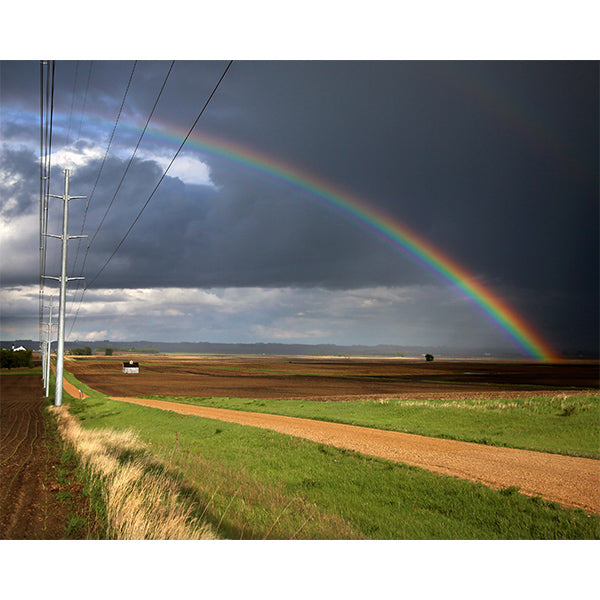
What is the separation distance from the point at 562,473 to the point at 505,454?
130 inches

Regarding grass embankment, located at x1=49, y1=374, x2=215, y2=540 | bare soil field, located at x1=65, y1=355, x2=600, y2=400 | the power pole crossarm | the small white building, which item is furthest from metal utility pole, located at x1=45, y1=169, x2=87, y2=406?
the small white building

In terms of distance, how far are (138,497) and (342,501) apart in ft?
17.8

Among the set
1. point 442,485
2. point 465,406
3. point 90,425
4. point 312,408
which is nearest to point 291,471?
point 442,485

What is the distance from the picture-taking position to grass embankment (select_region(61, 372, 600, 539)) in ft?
38.1

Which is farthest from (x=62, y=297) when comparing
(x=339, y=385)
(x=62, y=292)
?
(x=339, y=385)

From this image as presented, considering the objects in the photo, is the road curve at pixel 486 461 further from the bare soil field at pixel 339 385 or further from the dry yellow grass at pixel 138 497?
the bare soil field at pixel 339 385

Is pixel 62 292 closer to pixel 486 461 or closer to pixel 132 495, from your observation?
pixel 132 495

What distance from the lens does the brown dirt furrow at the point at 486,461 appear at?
14336 millimetres

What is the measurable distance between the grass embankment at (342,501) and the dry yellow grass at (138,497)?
0.64 meters

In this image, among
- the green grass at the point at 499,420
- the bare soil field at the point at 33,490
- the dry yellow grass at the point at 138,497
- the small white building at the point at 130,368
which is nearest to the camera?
the dry yellow grass at the point at 138,497

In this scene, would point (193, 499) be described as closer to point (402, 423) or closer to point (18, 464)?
point (18, 464)

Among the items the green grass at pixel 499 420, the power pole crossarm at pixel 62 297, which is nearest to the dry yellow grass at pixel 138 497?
the power pole crossarm at pixel 62 297

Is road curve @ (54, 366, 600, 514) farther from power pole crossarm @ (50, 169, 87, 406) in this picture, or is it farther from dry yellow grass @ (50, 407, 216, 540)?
power pole crossarm @ (50, 169, 87, 406)

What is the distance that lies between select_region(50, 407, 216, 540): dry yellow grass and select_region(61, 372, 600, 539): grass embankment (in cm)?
64
